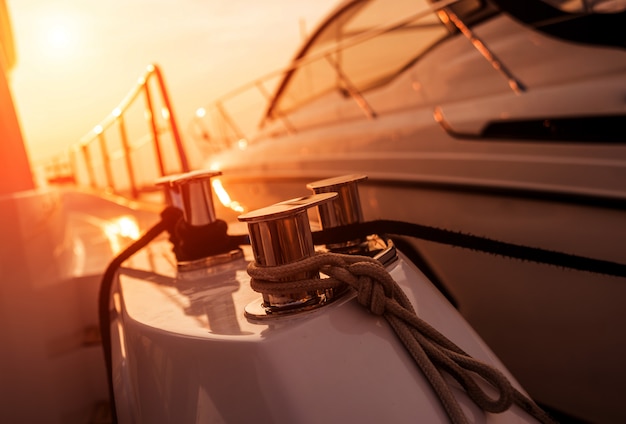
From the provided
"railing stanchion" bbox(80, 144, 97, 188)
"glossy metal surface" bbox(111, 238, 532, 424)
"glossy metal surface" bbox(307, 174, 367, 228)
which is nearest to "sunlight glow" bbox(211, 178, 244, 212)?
"glossy metal surface" bbox(307, 174, 367, 228)

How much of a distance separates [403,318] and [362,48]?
2.25m

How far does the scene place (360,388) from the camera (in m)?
0.74

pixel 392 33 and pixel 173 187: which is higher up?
pixel 392 33

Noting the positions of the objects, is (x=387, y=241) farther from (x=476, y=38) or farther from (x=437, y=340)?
(x=476, y=38)

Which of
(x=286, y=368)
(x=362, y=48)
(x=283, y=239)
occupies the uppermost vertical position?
(x=362, y=48)

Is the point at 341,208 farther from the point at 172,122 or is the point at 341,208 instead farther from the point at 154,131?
the point at 154,131

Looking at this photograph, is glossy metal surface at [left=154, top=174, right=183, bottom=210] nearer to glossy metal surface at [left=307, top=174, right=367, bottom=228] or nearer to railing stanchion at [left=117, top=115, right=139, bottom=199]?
glossy metal surface at [left=307, top=174, right=367, bottom=228]

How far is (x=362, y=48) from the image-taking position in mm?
2834

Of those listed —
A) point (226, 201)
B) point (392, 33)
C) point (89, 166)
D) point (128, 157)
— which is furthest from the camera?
point (89, 166)

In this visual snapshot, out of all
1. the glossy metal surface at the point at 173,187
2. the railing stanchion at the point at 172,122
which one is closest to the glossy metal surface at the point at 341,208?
the glossy metal surface at the point at 173,187


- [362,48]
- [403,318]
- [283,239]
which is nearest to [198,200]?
[283,239]

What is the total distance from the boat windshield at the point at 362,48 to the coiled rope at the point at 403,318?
1540mm

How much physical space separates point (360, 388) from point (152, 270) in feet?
2.57

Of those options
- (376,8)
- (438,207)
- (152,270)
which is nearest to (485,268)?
(438,207)
